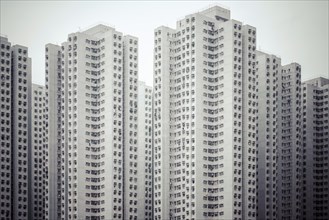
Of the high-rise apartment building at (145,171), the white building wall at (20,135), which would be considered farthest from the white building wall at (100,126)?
the white building wall at (20,135)

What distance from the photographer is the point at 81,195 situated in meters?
166

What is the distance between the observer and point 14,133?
183 meters

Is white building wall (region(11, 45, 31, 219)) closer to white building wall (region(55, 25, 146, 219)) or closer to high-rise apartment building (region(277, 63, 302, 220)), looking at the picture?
white building wall (region(55, 25, 146, 219))

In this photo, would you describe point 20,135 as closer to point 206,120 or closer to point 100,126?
point 100,126

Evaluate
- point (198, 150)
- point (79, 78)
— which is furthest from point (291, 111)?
point (79, 78)

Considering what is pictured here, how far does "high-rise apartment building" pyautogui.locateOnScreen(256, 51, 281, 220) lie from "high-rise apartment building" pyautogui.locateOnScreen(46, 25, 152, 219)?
31.7m

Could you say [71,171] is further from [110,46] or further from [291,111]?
[291,111]

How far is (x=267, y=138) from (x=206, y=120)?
25293mm

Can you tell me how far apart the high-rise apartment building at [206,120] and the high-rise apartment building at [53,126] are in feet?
95.1

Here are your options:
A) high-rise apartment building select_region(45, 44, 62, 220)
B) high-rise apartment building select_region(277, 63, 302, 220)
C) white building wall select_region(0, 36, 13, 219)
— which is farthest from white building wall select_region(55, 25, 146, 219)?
high-rise apartment building select_region(277, 63, 302, 220)

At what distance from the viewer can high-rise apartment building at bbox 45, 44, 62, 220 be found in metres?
175

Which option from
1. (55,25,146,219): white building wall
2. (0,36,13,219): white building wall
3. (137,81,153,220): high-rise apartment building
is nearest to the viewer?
(55,25,146,219): white building wall

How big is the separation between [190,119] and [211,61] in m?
16.8

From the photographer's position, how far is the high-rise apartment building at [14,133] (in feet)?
582
